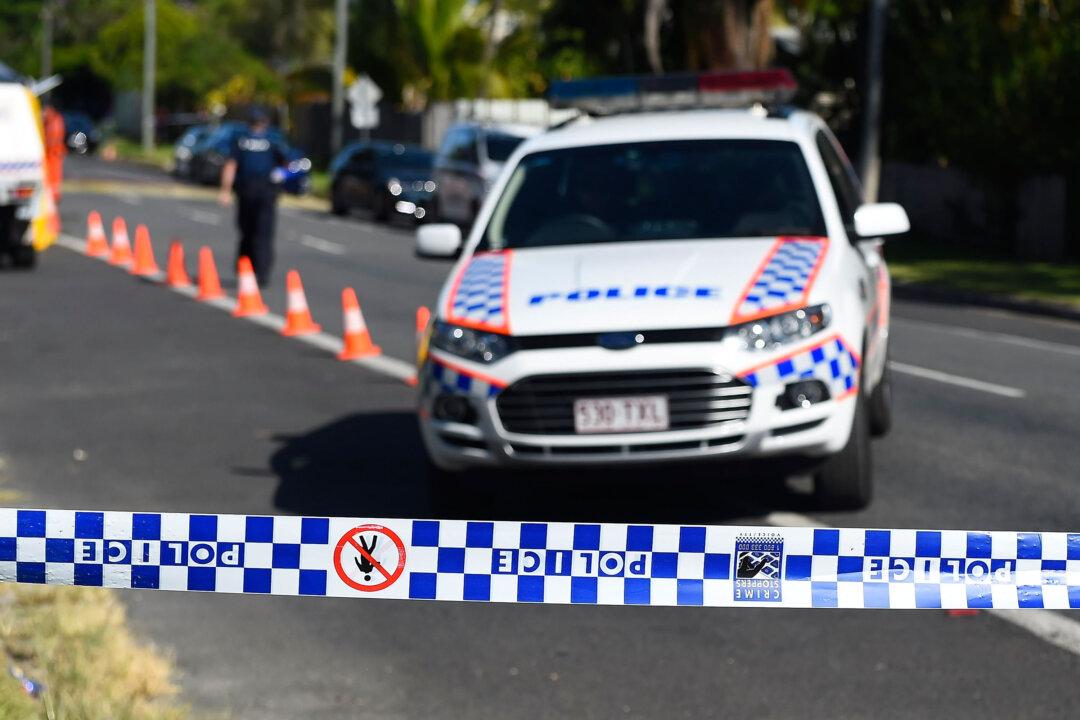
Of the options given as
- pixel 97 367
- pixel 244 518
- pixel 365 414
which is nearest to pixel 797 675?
pixel 244 518

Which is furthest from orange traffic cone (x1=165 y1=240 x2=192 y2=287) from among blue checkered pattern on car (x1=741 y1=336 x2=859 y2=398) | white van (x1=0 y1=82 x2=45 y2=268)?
blue checkered pattern on car (x1=741 y1=336 x2=859 y2=398)

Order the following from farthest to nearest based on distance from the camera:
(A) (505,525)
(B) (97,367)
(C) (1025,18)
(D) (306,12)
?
(D) (306,12) < (C) (1025,18) < (B) (97,367) < (A) (505,525)

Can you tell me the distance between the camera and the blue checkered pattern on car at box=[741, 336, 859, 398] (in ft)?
24.2

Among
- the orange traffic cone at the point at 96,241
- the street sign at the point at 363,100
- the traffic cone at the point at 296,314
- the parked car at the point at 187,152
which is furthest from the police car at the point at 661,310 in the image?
the parked car at the point at 187,152

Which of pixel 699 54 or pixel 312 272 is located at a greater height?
pixel 699 54

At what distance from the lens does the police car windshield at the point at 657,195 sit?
8.56m

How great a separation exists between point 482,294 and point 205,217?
87.0 ft

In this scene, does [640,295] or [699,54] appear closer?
[640,295]

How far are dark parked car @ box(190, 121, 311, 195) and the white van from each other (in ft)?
66.9

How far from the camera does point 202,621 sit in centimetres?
682

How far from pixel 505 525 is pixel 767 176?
452cm

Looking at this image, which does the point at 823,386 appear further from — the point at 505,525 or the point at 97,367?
the point at 97,367

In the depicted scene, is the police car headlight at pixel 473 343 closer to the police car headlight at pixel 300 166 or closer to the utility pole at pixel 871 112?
the utility pole at pixel 871 112

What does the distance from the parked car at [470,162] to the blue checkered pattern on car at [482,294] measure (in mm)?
19794
